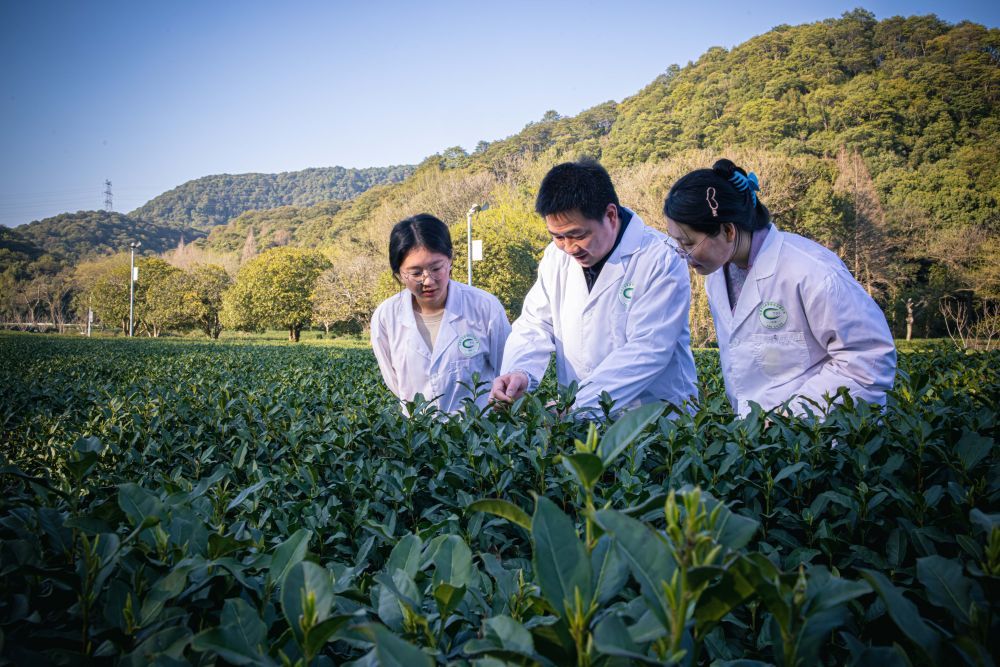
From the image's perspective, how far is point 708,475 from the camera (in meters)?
1.51

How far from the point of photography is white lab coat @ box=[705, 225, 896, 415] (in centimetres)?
239

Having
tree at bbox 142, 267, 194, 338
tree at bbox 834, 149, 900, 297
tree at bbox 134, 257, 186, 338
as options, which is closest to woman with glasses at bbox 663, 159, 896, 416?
tree at bbox 834, 149, 900, 297

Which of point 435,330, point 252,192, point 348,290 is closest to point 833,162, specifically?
point 348,290

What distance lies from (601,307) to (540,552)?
102 inches

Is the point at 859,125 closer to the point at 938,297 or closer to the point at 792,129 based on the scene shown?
the point at 792,129

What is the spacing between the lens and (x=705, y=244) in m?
2.66

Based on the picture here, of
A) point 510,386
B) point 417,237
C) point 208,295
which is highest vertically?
point 208,295

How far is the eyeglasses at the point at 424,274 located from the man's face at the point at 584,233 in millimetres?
893

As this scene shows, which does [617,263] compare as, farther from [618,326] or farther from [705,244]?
[705,244]

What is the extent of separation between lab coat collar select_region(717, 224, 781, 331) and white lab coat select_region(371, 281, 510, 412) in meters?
1.56

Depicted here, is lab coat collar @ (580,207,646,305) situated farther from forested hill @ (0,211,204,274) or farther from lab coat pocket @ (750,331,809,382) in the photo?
forested hill @ (0,211,204,274)

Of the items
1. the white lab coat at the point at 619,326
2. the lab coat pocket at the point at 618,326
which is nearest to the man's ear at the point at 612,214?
the white lab coat at the point at 619,326

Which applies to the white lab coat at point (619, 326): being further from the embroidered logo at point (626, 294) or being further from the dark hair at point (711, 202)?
the dark hair at point (711, 202)

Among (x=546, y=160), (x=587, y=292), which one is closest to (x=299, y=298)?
(x=546, y=160)
